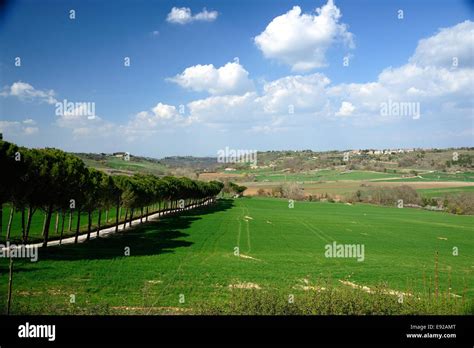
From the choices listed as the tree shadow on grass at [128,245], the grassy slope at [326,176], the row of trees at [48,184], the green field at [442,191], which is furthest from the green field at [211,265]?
the grassy slope at [326,176]

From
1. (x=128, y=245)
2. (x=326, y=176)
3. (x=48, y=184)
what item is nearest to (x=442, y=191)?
(x=326, y=176)

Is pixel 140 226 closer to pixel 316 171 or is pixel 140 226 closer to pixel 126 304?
pixel 126 304

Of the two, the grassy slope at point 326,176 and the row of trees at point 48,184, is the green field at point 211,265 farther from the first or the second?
the grassy slope at point 326,176

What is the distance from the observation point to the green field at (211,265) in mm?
16605

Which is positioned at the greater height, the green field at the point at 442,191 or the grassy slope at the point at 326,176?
the grassy slope at the point at 326,176

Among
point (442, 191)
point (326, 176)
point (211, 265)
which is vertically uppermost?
point (326, 176)

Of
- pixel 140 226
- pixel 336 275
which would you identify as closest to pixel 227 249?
pixel 336 275

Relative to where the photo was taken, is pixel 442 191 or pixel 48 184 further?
pixel 442 191

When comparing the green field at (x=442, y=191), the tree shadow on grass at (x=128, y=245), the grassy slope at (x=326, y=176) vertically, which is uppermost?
the grassy slope at (x=326, y=176)

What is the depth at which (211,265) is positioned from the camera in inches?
1034

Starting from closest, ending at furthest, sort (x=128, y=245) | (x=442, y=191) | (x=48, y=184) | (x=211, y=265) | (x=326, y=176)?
(x=211, y=265), (x=48, y=184), (x=128, y=245), (x=442, y=191), (x=326, y=176)

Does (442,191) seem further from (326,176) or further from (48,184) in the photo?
(48,184)

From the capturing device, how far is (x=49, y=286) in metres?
17.7
